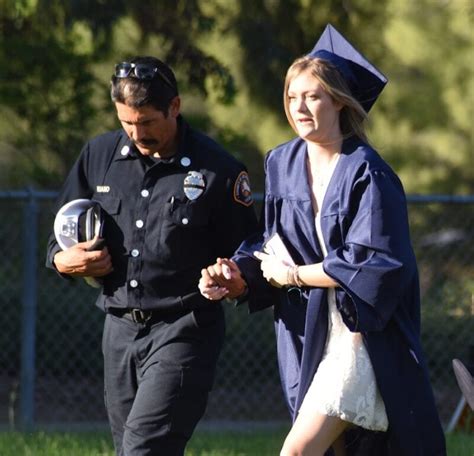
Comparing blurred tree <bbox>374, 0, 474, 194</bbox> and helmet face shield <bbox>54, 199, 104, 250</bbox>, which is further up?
blurred tree <bbox>374, 0, 474, 194</bbox>

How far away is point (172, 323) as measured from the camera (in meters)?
4.79

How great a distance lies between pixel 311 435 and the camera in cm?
428

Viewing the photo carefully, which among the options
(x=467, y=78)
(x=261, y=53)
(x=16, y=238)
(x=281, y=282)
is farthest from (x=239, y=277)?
(x=467, y=78)

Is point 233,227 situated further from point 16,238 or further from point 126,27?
point 126,27

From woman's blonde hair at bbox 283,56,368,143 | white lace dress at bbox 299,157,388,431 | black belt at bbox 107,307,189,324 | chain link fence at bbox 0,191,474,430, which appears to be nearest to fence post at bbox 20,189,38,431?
chain link fence at bbox 0,191,474,430

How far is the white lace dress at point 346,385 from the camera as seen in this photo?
14.1 feet

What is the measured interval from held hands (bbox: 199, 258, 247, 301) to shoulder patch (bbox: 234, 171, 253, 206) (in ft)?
1.23

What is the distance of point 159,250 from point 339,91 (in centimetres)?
92

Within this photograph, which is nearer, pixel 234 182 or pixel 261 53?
pixel 234 182

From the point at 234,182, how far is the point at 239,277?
47 cm

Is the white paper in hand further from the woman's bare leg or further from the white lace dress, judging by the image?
the woman's bare leg

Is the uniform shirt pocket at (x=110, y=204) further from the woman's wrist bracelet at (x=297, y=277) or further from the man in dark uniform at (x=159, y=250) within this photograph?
the woman's wrist bracelet at (x=297, y=277)

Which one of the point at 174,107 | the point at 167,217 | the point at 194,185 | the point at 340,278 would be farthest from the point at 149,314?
the point at 340,278

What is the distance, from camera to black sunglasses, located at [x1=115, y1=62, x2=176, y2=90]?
4734 millimetres
